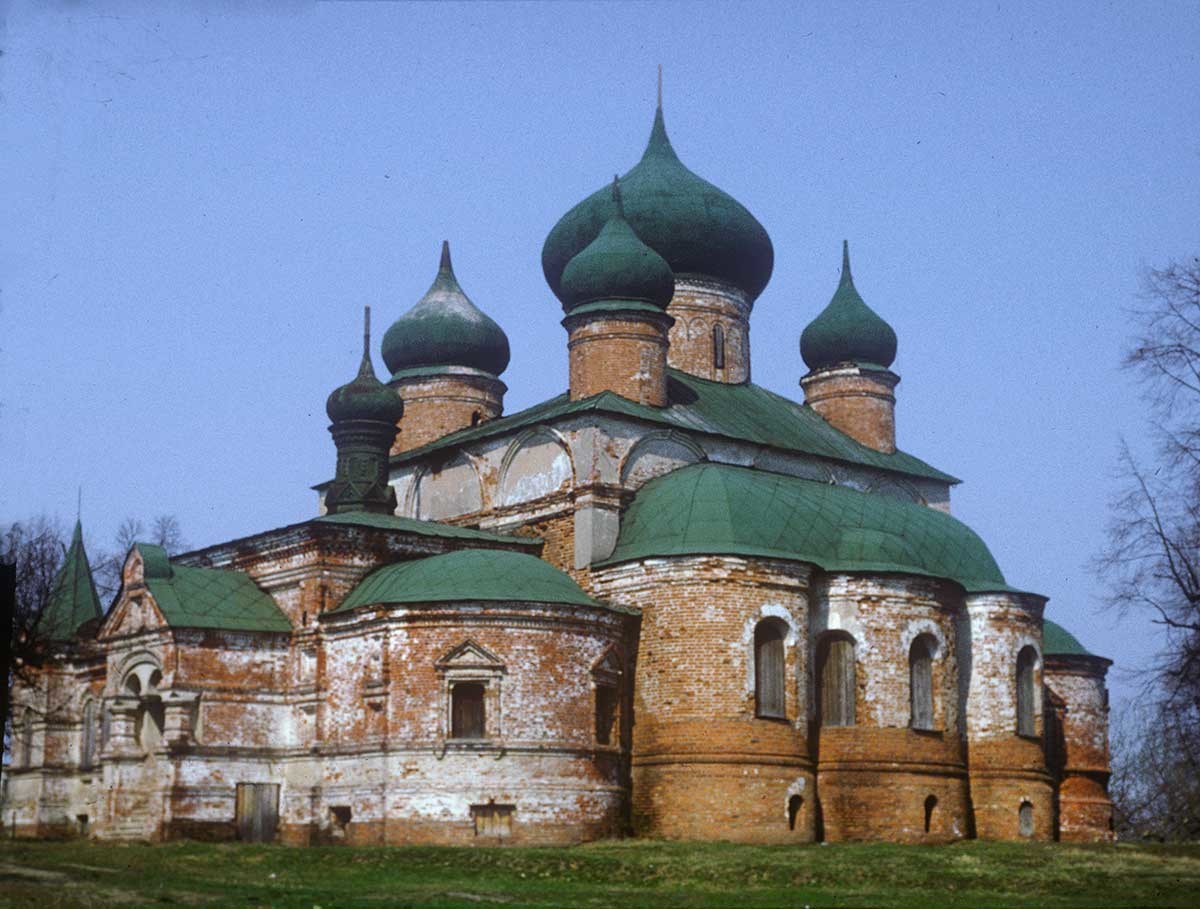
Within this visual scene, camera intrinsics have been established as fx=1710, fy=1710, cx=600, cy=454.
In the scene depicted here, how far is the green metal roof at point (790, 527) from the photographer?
85.1ft

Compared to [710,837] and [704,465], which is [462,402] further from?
[710,837]

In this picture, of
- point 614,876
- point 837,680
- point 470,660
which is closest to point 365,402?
point 470,660

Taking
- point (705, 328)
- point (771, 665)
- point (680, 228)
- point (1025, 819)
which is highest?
point (680, 228)

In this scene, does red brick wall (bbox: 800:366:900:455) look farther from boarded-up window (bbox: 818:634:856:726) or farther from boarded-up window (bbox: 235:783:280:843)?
boarded-up window (bbox: 235:783:280:843)

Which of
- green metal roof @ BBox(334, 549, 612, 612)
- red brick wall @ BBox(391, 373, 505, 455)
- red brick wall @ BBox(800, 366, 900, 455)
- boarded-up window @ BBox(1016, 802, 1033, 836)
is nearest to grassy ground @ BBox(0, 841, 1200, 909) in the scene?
green metal roof @ BBox(334, 549, 612, 612)

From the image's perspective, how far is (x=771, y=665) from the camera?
25.4 m

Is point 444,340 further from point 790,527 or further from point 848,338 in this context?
point 790,527

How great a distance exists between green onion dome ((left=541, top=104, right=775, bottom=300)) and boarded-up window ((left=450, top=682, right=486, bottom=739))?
10.8m

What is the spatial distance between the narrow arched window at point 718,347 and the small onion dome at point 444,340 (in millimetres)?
4438

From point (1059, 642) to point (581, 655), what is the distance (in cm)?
1198

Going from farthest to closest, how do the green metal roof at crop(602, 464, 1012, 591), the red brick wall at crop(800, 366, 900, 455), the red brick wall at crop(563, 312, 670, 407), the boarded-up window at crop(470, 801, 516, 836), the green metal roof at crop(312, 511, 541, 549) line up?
1. the red brick wall at crop(800, 366, 900, 455)
2. the red brick wall at crop(563, 312, 670, 407)
3. the green metal roof at crop(312, 511, 541, 549)
4. the green metal roof at crop(602, 464, 1012, 591)
5. the boarded-up window at crop(470, 801, 516, 836)

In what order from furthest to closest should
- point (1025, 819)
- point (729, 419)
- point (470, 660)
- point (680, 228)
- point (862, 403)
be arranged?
1. point (862, 403)
2. point (680, 228)
3. point (729, 419)
4. point (1025, 819)
5. point (470, 660)

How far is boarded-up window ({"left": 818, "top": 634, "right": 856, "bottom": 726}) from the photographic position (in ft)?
85.1

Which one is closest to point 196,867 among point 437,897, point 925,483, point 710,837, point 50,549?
Result: point 437,897
